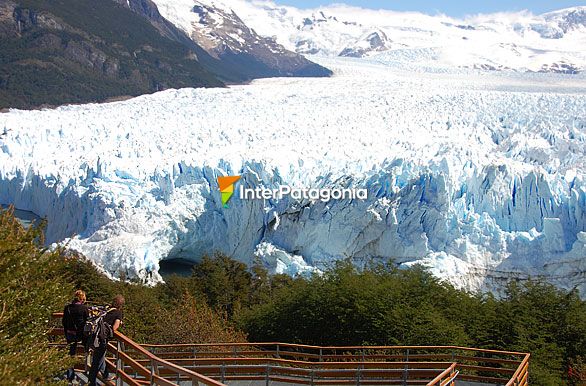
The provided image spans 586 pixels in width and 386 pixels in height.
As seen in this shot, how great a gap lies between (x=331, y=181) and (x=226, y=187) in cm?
351

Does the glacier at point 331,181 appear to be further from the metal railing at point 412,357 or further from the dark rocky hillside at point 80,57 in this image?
the dark rocky hillside at point 80,57

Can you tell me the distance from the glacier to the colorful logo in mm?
197

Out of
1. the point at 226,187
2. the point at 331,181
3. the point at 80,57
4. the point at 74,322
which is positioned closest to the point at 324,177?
the point at 331,181

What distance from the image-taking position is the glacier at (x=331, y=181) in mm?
18781

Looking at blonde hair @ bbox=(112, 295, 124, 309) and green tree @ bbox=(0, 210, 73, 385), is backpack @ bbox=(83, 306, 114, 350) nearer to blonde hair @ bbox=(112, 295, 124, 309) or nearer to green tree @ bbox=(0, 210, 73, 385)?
blonde hair @ bbox=(112, 295, 124, 309)

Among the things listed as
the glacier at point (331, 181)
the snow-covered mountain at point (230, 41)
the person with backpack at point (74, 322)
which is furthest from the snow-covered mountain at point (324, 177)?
the snow-covered mountain at point (230, 41)

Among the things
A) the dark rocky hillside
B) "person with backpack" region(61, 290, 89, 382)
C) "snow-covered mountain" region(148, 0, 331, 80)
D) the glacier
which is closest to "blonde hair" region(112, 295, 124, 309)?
"person with backpack" region(61, 290, 89, 382)

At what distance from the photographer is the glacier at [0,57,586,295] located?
18.8 metres

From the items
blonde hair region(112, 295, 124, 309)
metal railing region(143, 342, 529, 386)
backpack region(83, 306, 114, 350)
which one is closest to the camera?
backpack region(83, 306, 114, 350)

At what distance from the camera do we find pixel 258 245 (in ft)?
69.1

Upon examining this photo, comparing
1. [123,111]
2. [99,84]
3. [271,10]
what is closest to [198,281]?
[123,111]

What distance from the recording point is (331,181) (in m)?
21.1

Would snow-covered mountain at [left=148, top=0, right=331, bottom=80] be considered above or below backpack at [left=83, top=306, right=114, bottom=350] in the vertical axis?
above

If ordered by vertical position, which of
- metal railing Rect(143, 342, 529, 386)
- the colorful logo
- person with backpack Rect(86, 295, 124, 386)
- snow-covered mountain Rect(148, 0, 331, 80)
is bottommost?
metal railing Rect(143, 342, 529, 386)
